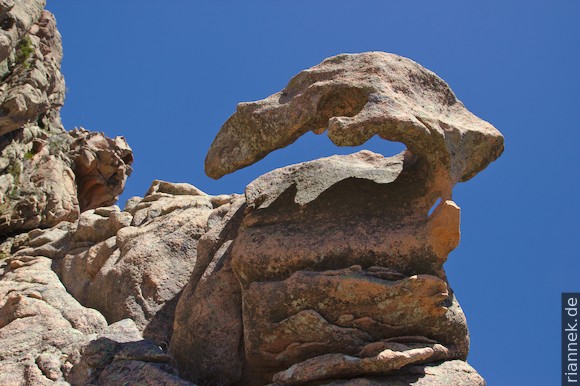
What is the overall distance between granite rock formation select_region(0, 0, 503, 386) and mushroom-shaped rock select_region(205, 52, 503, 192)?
0.02 meters

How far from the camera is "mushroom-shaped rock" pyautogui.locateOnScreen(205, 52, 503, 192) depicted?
6199mm

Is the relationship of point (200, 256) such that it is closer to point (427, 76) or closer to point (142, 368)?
point (142, 368)

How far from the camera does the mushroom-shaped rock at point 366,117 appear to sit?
620 centimetres

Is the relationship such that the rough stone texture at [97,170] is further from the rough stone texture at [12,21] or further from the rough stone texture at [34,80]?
the rough stone texture at [12,21]

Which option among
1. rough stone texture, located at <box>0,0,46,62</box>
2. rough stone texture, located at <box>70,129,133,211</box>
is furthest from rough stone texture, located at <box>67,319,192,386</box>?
rough stone texture, located at <box>70,129,133,211</box>

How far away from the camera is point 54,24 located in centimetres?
2417

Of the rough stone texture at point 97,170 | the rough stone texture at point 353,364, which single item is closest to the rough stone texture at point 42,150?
the rough stone texture at point 97,170

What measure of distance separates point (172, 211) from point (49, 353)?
335 cm

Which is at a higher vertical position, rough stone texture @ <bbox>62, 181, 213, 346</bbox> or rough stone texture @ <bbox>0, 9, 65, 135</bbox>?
rough stone texture @ <bbox>0, 9, 65, 135</bbox>

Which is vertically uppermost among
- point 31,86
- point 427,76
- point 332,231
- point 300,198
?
point 31,86

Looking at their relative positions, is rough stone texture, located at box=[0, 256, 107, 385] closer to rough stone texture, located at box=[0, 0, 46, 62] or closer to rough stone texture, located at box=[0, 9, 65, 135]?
rough stone texture, located at box=[0, 0, 46, 62]

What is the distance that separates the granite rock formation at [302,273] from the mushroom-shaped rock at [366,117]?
0.02 meters

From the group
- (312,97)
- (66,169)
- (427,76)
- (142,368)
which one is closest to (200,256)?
(142,368)

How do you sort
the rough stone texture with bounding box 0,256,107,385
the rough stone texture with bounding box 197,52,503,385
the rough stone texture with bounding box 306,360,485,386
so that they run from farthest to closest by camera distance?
the rough stone texture with bounding box 0,256,107,385
the rough stone texture with bounding box 197,52,503,385
the rough stone texture with bounding box 306,360,485,386
